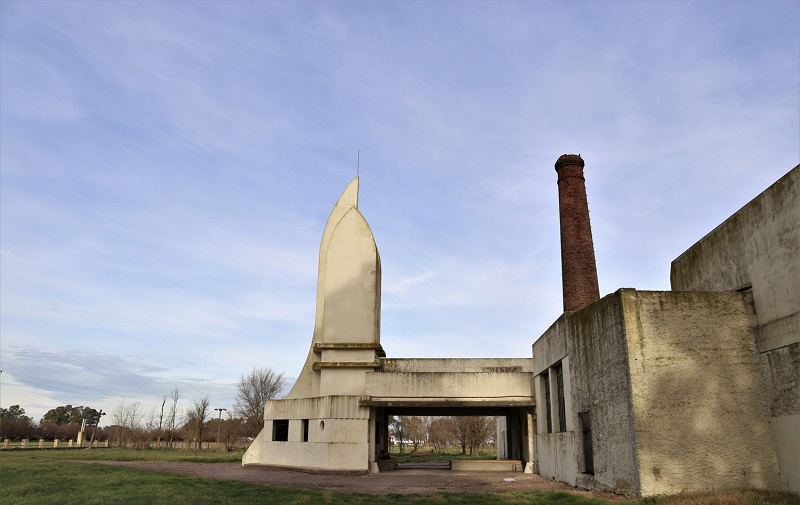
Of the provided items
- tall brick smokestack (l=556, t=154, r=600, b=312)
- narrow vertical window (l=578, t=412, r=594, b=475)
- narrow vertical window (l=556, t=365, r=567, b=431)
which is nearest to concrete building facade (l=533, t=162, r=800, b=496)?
narrow vertical window (l=578, t=412, r=594, b=475)

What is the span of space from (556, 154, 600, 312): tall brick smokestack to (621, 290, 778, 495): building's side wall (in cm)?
855

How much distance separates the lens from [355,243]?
2673cm

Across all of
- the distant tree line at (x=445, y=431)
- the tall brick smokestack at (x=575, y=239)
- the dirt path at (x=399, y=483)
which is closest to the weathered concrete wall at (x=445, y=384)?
Answer: the dirt path at (x=399, y=483)

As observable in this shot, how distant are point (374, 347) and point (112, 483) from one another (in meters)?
11.9

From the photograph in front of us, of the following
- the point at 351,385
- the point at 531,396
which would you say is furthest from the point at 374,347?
the point at 531,396

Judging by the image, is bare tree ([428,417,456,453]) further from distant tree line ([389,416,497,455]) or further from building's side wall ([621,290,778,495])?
building's side wall ([621,290,778,495])

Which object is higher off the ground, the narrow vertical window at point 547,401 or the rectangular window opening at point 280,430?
the narrow vertical window at point 547,401

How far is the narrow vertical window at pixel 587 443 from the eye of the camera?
15828mm

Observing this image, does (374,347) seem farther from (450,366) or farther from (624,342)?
(624,342)

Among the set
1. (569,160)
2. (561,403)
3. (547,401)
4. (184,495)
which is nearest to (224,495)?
(184,495)

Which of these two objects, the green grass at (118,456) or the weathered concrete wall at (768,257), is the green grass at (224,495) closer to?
the weathered concrete wall at (768,257)

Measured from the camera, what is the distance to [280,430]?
2625 cm

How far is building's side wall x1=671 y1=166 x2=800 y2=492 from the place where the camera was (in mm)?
11422

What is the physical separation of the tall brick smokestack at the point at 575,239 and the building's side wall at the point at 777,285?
821 cm
